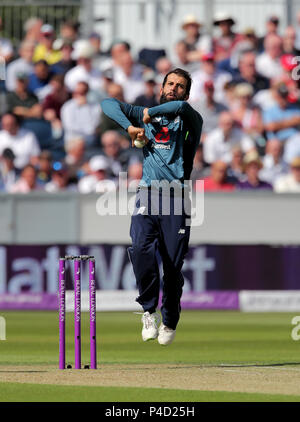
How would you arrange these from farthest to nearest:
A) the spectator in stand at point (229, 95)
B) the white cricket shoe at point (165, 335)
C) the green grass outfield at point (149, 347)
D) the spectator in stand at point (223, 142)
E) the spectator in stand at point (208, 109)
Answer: the spectator in stand at point (229, 95), the spectator in stand at point (208, 109), the spectator in stand at point (223, 142), the white cricket shoe at point (165, 335), the green grass outfield at point (149, 347)

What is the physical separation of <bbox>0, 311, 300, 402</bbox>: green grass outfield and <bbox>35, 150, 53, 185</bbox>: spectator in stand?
8.29 feet

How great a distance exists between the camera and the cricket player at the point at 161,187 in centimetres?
955

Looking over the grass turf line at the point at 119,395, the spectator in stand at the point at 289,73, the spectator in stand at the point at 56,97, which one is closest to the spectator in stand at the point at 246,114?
the spectator in stand at the point at 289,73

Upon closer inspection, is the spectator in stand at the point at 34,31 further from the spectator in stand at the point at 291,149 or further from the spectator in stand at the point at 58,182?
the spectator in stand at the point at 291,149

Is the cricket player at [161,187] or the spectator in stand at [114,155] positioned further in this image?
the spectator in stand at [114,155]

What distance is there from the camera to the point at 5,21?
2308 cm

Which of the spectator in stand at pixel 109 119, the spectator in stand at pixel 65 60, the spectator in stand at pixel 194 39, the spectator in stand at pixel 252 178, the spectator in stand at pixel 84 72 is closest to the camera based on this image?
the spectator in stand at pixel 252 178

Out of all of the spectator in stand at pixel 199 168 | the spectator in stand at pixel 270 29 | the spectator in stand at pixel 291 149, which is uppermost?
the spectator in stand at pixel 270 29

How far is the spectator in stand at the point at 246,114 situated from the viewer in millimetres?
20094

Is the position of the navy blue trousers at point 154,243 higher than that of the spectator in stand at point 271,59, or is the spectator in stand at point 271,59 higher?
the spectator in stand at point 271,59

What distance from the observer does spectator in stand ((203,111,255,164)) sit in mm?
19469

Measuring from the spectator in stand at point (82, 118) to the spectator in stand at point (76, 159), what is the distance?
1.29ft

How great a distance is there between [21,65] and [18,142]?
2.13 metres

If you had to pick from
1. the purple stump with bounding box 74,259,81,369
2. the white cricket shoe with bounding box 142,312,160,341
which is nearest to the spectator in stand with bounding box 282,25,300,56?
the white cricket shoe with bounding box 142,312,160,341
